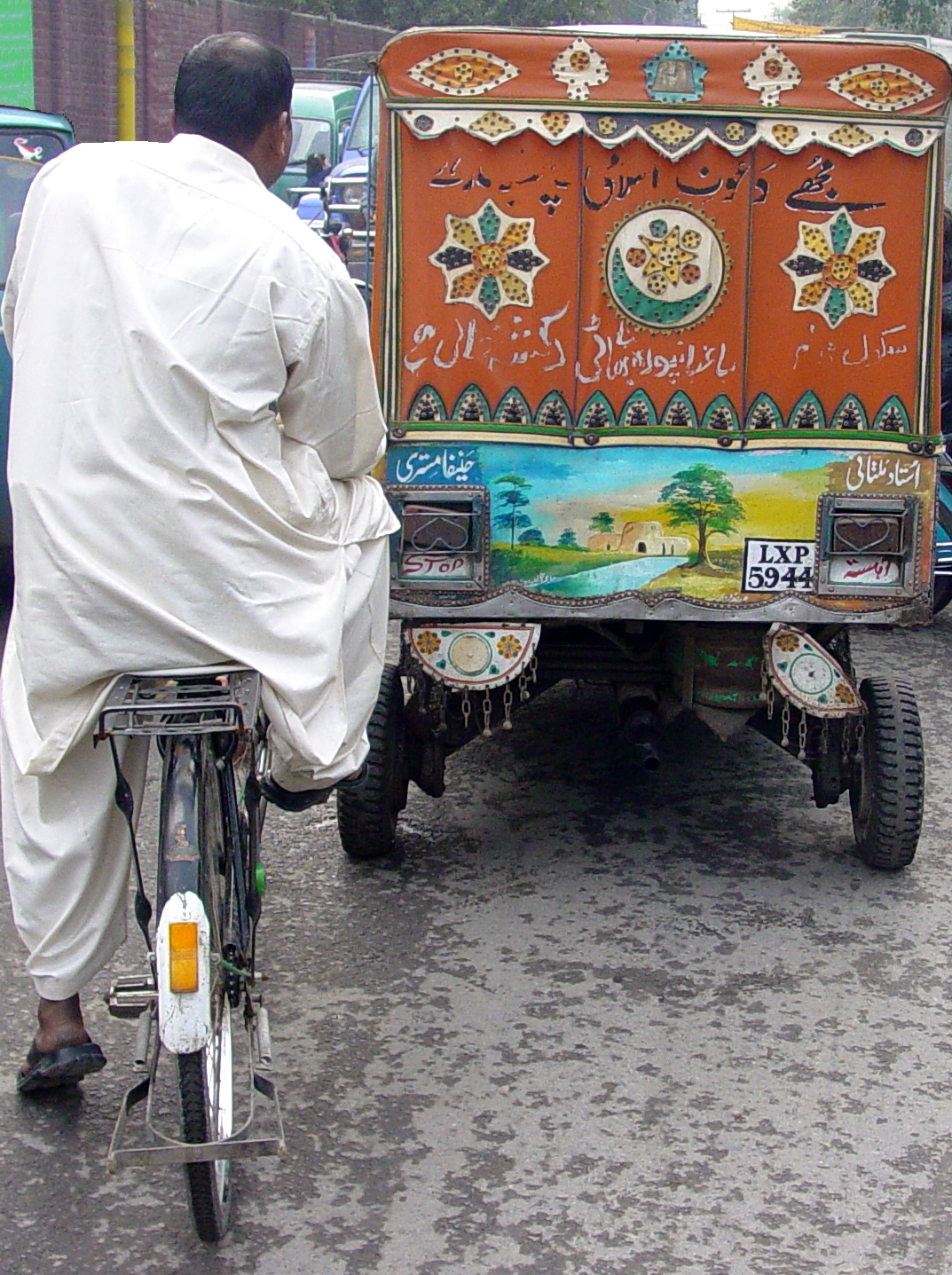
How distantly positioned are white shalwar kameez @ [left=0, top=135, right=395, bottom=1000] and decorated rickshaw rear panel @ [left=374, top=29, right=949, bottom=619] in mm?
1530

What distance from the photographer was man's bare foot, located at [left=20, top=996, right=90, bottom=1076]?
3293mm

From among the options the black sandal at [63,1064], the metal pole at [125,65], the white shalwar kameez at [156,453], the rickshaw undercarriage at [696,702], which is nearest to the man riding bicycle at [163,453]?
the white shalwar kameez at [156,453]

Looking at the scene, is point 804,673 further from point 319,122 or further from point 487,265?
point 319,122

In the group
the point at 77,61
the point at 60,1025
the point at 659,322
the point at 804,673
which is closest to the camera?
the point at 60,1025

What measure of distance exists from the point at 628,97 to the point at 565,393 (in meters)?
0.81

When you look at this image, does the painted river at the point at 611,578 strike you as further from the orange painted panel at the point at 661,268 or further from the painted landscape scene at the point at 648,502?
the orange painted panel at the point at 661,268

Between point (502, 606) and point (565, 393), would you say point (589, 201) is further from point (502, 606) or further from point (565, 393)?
point (502, 606)

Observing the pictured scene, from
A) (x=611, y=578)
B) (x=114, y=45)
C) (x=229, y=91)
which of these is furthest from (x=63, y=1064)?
(x=114, y=45)

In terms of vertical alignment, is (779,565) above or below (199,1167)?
above

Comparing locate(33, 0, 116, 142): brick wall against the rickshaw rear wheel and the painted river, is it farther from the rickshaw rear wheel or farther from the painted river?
the rickshaw rear wheel

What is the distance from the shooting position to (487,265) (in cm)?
454

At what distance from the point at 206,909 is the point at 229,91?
4.91 ft

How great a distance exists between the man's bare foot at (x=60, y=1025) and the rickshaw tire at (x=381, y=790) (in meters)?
1.46

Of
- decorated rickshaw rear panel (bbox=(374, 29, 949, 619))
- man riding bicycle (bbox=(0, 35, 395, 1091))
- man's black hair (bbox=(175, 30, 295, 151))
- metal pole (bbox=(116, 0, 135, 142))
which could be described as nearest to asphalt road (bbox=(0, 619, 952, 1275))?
man riding bicycle (bbox=(0, 35, 395, 1091))
